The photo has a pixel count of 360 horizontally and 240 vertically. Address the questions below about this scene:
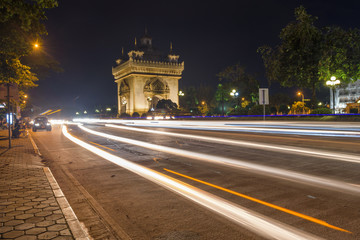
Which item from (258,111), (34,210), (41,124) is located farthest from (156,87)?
(34,210)

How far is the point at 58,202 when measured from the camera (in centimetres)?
543

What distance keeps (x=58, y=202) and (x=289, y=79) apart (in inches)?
1383

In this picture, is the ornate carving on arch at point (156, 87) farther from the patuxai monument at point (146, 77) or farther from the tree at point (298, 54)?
the tree at point (298, 54)

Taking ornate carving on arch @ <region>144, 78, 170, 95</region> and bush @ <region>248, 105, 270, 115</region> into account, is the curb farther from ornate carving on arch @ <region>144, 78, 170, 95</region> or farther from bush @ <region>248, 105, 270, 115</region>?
ornate carving on arch @ <region>144, 78, 170, 95</region>

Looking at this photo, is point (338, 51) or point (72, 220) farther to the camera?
point (338, 51)

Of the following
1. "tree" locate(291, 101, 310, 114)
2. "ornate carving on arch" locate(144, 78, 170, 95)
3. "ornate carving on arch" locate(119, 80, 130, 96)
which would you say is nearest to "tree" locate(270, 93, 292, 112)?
"ornate carving on arch" locate(144, 78, 170, 95)

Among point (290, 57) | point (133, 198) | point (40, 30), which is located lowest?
point (133, 198)

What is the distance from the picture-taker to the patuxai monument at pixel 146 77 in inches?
2980

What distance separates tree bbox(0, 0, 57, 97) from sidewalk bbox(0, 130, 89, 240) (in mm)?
4592

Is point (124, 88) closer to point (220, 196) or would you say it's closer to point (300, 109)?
point (300, 109)

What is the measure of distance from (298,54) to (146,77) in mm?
51428

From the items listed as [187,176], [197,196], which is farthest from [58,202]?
[187,176]

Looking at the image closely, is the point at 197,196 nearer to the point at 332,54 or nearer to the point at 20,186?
the point at 20,186

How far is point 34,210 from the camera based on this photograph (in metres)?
5.03
